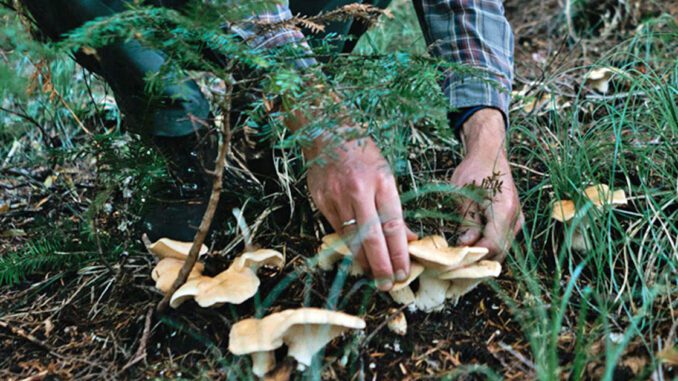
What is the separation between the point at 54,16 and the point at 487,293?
1.81 meters

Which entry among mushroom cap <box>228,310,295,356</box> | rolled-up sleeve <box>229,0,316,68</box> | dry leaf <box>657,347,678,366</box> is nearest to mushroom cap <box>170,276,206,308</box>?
mushroom cap <box>228,310,295,356</box>

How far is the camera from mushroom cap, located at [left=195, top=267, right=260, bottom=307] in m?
1.67

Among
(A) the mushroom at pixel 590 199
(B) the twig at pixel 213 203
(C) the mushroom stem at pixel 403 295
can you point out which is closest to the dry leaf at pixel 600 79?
(A) the mushroom at pixel 590 199

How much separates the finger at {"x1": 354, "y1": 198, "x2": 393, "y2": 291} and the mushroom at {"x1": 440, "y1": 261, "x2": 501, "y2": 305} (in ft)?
0.62

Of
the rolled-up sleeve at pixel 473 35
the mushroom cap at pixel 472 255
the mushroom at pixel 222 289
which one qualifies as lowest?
the mushroom cap at pixel 472 255

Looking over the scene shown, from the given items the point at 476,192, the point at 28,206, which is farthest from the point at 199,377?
the point at 28,206

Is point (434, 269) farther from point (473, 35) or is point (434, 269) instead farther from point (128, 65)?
point (128, 65)

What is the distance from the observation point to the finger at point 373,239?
1667 millimetres

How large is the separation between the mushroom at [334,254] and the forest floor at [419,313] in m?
0.03

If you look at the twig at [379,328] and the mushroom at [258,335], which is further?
the twig at [379,328]

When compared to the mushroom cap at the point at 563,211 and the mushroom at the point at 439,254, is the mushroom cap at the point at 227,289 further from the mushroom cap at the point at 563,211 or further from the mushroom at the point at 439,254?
the mushroom cap at the point at 563,211

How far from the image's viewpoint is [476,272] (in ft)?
5.65

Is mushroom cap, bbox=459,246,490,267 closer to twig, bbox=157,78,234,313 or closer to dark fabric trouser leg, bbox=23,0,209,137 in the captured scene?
twig, bbox=157,78,234,313

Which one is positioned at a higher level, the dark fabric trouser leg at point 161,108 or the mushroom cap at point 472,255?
the dark fabric trouser leg at point 161,108
